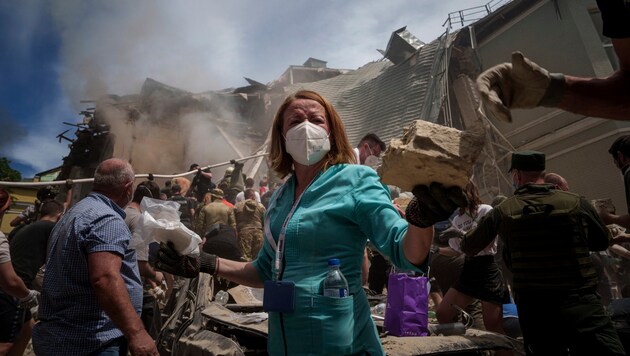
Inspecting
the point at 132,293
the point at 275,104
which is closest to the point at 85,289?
the point at 132,293

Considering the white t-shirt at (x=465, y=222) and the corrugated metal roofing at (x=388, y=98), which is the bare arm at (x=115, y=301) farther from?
the corrugated metal roofing at (x=388, y=98)

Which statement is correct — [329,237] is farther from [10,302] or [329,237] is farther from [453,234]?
[10,302]

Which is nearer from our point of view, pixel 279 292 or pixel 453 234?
pixel 279 292

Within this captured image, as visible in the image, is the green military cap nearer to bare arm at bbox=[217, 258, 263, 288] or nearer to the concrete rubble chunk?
the concrete rubble chunk

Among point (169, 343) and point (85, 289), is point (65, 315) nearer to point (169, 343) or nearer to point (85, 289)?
point (85, 289)

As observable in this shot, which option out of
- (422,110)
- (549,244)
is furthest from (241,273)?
(422,110)

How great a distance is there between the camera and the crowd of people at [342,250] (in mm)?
1396

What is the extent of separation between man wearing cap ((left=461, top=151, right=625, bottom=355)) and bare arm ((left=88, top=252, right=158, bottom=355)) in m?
2.62

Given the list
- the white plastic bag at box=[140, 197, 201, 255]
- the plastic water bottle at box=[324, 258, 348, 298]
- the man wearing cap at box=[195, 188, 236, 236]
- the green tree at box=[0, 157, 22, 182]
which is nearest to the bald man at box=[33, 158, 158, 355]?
the white plastic bag at box=[140, 197, 201, 255]

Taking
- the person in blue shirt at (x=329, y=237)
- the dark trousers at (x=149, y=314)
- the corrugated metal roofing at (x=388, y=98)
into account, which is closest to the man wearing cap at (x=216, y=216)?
the dark trousers at (x=149, y=314)

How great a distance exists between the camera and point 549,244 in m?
2.64

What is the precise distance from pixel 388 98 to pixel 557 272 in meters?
13.3

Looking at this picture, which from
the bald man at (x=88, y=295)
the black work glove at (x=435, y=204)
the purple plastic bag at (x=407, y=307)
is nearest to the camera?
the black work glove at (x=435, y=204)

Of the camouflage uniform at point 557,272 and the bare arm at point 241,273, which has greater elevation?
the bare arm at point 241,273
